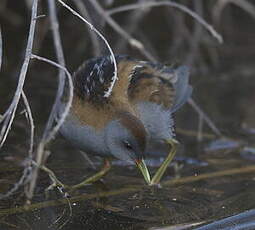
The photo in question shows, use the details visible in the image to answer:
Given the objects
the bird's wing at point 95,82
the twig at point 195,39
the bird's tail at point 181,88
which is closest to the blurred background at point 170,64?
the twig at point 195,39

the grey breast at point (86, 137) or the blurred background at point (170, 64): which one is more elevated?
the grey breast at point (86, 137)

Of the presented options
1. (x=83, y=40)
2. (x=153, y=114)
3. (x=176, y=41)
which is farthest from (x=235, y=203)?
(x=83, y=40)

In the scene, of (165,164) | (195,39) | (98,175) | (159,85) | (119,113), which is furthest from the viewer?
(195,39)

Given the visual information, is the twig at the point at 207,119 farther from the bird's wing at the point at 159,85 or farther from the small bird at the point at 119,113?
the small bird at the point at 119,113

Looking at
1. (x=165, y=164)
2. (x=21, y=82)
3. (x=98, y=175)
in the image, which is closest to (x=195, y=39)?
(x=165, y=164)

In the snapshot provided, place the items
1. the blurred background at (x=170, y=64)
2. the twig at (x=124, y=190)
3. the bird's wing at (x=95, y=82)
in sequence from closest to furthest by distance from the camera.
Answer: the twig at (x=124, y=190) → the bird's wing at (x=95, y=82) → the blurred background at (x=170, y=64)

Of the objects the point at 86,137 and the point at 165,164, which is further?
the point at 165,164

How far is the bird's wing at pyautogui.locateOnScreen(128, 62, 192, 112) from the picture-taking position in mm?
4422

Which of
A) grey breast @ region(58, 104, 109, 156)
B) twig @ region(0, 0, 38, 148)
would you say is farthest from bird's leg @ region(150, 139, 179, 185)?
twig @ region(0, 0, 38, 148)

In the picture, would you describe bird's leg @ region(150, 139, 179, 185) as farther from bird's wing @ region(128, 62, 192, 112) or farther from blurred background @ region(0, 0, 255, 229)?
bird's wing @ region(128, 62, 192, 112)

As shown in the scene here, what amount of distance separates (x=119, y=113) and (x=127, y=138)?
18 centimetres

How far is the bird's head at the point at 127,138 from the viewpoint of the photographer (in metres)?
3.98

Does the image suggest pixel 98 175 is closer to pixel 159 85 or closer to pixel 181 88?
pixel 159 85

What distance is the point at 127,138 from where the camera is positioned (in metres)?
4.03
